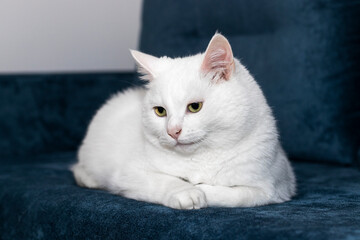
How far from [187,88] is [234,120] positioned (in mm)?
166

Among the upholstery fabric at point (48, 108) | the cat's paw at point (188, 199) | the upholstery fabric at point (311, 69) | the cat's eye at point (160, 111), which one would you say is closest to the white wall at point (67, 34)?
the upholstery fabric at point (48, 108)

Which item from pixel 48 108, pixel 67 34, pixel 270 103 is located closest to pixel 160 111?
pixel 270 103

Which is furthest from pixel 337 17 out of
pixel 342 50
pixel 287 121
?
pixel 287 121

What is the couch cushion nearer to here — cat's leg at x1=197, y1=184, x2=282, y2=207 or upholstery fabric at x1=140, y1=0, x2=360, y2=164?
cat's leg at x1=197, y1=184, x2=282, y2=207

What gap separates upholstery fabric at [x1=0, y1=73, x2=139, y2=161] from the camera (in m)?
2.74

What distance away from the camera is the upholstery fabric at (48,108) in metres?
2.74

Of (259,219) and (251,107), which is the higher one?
(251,107)

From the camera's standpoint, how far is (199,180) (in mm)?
1549

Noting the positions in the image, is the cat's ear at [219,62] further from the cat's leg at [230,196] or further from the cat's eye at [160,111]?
the cat's leg at [230,196]

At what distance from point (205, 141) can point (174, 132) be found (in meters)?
0.11

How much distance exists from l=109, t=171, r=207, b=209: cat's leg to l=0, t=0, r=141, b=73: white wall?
5.51ft

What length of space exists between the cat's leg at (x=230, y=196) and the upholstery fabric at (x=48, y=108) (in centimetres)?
145

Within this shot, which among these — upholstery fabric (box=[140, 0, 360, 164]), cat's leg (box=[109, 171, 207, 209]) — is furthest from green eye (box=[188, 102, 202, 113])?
upholstery fabric (box=[140, 0, 360, 164])

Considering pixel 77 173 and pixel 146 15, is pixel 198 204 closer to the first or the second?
pixel 77 173
